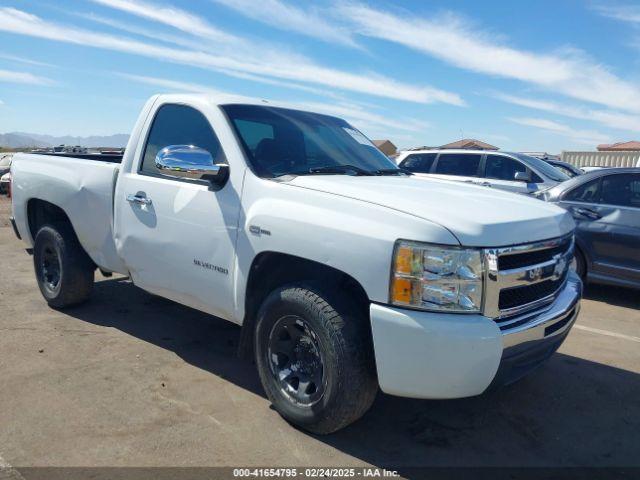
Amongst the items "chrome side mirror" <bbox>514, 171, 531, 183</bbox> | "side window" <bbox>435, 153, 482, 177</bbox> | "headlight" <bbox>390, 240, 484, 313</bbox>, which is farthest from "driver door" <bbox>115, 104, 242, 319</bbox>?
"side window" <bbox>435, 153, 482, 177</bbox>

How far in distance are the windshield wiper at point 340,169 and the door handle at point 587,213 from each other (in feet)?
13.2

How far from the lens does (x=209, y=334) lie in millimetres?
4973

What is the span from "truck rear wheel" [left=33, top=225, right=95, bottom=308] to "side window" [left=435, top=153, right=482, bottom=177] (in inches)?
293

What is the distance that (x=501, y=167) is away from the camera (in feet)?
34.2

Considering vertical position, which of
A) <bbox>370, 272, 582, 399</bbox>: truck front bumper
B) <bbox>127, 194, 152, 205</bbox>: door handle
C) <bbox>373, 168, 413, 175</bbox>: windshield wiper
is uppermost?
<bbox>373, 168, 413, 175</bbox>: windshield wiper

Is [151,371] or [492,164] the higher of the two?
[492,164]

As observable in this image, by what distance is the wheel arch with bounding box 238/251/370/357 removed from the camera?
3068 millimetres

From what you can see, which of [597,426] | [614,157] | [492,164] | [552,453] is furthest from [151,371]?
[614,157]

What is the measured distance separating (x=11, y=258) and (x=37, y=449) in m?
6.14

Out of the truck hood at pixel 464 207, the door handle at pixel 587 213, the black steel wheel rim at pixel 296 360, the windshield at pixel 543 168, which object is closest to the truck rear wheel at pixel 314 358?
the black steel wheel rim at pixel 296 360

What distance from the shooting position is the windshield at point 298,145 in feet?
12.3

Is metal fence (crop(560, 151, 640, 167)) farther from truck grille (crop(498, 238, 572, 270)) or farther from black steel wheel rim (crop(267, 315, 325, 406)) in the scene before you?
black steel wheel rim (crop(267, 315, 325, 406))

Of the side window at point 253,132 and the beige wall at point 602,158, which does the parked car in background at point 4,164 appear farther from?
the beige wall at point 602,158

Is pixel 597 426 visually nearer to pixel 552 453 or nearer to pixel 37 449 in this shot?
pixel 552 453
